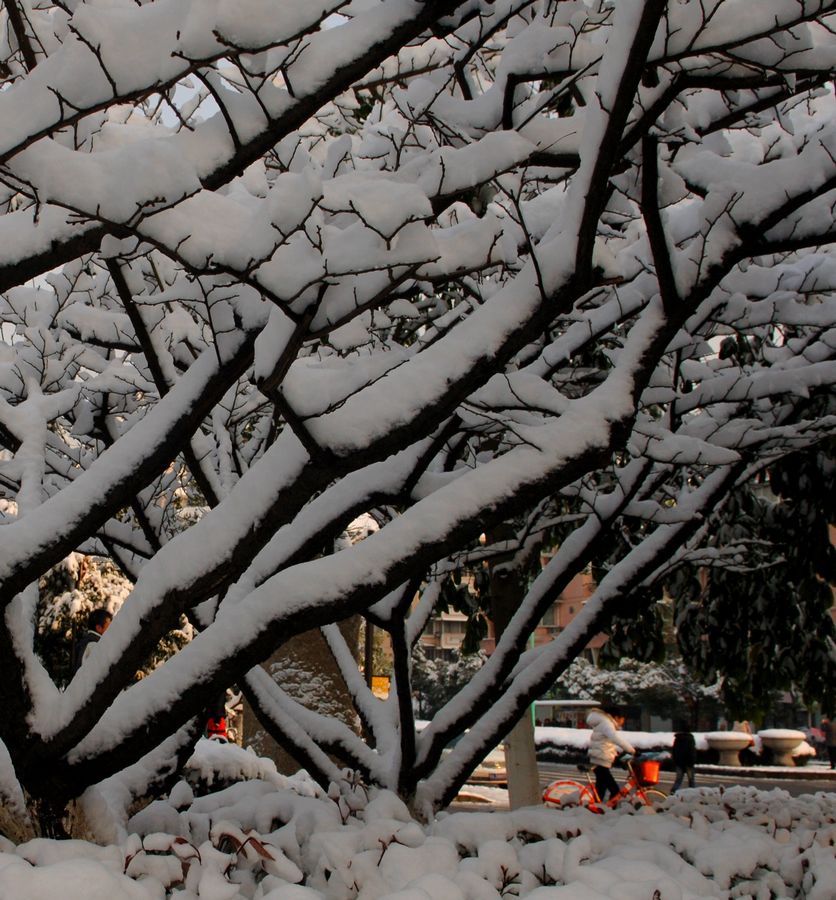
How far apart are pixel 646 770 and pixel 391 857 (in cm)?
1234

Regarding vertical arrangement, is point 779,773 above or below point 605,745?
below

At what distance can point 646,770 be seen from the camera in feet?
45.5

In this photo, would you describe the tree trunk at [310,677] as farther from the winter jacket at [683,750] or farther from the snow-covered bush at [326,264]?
the winter jacket at [683,750]

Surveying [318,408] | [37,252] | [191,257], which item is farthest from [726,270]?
[37,252]

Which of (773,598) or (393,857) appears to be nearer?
(393,857)

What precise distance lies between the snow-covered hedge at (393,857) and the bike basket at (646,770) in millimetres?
10171

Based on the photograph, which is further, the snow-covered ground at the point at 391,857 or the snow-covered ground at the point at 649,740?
the snow-covered ground at the point at 649,740

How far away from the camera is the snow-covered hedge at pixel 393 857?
2244mm

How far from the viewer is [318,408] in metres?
2.64

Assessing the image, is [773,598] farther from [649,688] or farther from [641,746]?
[649,688]

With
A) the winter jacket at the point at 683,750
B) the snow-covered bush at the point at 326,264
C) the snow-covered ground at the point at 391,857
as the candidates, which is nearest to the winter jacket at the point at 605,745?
the winter jacket at the point at 683,750

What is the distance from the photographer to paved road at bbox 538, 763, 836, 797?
20688mm

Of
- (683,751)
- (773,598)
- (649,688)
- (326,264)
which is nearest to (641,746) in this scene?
(649,688)

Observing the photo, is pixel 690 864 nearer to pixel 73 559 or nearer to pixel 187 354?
pixel 187 354
